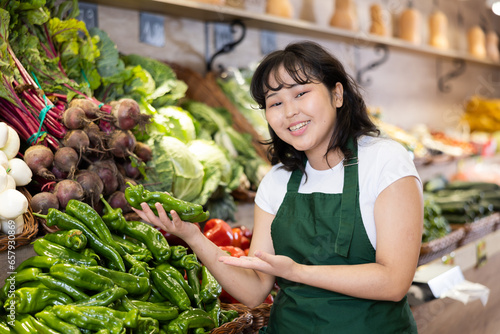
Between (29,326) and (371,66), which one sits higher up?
(29,326)

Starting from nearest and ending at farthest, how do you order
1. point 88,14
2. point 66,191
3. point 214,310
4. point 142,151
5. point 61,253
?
point 61,253
point 214,310
point 66,191
point 142,151
point 88,14

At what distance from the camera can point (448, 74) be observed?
23.6 feet

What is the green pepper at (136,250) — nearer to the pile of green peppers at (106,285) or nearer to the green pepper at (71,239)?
the pile of green peppers at (106,285)

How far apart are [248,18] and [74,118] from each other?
6.46 feet

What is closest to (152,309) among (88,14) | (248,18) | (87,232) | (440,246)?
(87,232)

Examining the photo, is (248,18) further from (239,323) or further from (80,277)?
(80,277)

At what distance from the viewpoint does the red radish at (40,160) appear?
78.0 inches

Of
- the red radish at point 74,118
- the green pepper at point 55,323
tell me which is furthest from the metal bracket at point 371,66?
the green pepper at point 55,323

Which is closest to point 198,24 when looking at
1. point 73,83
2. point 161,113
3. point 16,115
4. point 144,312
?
point 161,113

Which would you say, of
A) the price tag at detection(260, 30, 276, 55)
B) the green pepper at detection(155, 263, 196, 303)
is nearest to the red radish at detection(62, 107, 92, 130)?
the green pepper at detection(155, 263, 196, 303)

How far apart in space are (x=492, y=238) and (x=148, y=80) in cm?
325

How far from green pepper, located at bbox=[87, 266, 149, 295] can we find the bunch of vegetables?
41 cm

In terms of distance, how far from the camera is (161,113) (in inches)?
115

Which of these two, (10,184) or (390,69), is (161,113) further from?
(390,69)
